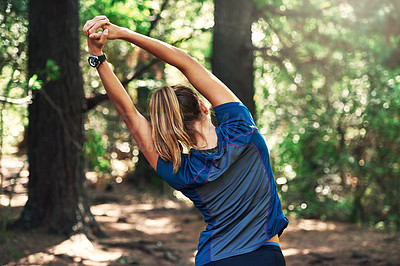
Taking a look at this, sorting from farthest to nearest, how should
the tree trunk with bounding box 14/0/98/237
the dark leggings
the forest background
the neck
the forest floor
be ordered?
the forest background, the tree trunk with bounding box 14/0/98/237, the forest floor, the neck, the dark leggings

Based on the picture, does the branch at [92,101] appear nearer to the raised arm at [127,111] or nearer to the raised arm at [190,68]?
the raised arm at [127,111]

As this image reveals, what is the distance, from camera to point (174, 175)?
2.35 meters

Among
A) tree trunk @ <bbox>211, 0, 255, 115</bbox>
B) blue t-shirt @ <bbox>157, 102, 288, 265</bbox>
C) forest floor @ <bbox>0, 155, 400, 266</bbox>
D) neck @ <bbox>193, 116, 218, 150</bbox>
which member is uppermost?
tree trunk @ <bbox>211, 0, 255, 115</bbox>

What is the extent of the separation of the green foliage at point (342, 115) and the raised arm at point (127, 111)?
7206mm

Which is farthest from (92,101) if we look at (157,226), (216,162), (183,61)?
(216,162)

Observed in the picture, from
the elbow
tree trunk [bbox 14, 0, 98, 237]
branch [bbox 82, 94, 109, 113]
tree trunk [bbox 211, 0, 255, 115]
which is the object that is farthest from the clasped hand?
tree trunk [bbox 211, 0, 255, 115]

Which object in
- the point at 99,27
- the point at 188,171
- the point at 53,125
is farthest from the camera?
the point at 53,125

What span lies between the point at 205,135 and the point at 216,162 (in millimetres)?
182

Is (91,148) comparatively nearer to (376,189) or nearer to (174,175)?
(174,175)

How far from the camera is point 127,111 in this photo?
8.11ft

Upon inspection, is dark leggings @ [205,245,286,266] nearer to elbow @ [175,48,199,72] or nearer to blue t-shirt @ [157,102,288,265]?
blue t-shirt @ [157,102,288,265]

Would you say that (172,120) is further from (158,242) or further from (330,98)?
(330,98)

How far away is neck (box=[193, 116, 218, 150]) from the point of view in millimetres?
2385

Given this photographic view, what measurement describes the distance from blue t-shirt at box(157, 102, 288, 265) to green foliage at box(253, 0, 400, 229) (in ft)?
24.4
